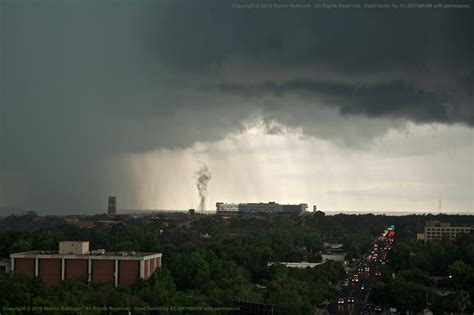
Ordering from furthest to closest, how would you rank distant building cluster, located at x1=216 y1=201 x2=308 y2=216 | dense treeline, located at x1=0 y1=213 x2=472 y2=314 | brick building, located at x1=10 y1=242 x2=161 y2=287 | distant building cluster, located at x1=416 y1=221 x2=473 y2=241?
distant building cluster, located at x1=216 y1=201 x2=308 y2=216 → distant building cluster, located at x1=416 y1=221 x2=473 y2=241 → brick building, located at x1=10 y1=242 x2=161 y2=287 → dense treeline, located at x1=0 y1=213 x2=472 y2=314

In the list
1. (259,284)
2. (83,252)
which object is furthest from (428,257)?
(83,252)

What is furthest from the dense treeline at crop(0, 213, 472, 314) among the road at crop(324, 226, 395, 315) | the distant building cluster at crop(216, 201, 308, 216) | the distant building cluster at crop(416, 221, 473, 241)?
the distant building cluster at crop(216, 201, 308, 216)

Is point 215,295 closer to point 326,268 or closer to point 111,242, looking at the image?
point 326,268

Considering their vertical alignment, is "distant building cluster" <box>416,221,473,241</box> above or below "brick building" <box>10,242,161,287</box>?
above

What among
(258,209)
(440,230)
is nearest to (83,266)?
(440,230)

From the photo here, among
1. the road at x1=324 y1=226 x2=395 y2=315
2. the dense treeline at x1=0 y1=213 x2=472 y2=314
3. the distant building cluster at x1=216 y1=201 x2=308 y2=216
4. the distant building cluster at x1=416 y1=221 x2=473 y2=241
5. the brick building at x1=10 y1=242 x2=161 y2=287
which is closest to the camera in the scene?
the dense treeline at x1=0 y1=213 x2=472 y2=314

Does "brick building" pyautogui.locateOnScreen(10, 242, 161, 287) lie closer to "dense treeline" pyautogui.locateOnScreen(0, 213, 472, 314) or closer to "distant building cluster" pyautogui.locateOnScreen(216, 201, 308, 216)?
"dense treeline" pyautogui.locateOnScreen(0, 213, 472, 314)

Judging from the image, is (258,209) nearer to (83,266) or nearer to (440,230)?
(440,230)
